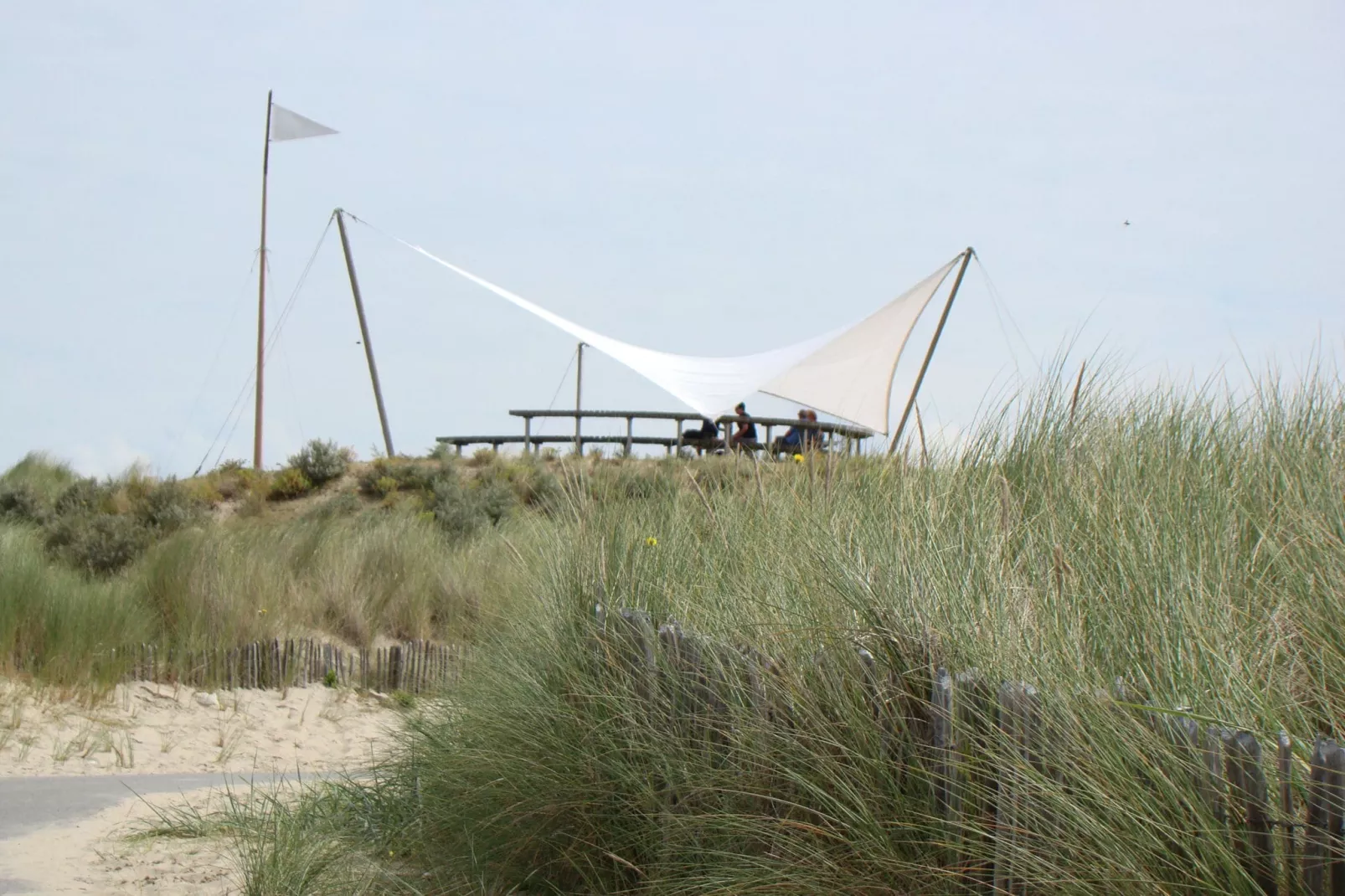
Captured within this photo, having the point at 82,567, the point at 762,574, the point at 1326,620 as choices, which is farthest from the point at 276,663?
the point at 1326,620

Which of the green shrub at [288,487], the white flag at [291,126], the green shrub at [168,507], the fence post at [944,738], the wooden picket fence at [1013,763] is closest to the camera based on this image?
the wooden picket fence at [1013,763]

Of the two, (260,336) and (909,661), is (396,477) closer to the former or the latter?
(260,336)

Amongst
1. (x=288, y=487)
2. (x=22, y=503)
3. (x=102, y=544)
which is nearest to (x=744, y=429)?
(x=288, y=487)

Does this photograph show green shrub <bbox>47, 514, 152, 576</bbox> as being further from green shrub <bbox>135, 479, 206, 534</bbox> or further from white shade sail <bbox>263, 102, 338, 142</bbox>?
white shade sail <bbox>263, 102, 338, 142</bbox>

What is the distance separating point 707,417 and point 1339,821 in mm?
14187

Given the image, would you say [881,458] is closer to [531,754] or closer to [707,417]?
[531,754]

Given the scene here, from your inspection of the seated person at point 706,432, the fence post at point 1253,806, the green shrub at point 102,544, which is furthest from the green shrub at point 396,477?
the fence post at point 1253,806

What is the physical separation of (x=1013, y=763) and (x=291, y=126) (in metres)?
18.8

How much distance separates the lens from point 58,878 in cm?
462

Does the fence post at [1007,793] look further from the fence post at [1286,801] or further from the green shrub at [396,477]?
the green shrub at [396,477]

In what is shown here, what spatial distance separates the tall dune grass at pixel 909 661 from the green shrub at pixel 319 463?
40.5ft

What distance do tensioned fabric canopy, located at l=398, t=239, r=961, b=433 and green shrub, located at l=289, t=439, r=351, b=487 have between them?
311 centimetres

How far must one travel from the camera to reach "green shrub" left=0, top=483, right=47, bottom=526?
1499 cm

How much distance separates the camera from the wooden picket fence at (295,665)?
8.66m
